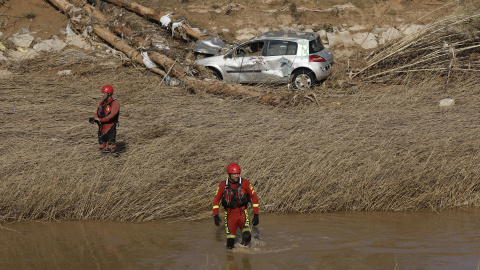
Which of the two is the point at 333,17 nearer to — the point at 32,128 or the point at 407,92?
the point at 407,92

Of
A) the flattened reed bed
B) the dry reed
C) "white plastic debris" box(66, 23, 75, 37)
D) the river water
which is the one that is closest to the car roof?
the dry reed

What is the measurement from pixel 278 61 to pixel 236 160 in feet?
18.0

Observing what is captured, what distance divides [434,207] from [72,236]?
20.9ft

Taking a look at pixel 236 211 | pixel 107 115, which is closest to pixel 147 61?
pixel 107 115

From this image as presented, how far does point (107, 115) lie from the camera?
383 inches

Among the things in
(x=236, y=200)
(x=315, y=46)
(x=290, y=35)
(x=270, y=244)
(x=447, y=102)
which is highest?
(x=290, y=35)

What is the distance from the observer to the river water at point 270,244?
7.34 metres

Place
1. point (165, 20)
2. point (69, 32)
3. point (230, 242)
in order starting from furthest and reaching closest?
point (69, 32), point (165, 20), point (230, 242)

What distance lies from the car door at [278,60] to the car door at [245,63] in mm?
208

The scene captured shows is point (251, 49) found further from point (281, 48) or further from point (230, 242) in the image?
point (230, 242)

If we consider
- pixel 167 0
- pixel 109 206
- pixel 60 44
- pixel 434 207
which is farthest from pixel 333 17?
pixel 109 206

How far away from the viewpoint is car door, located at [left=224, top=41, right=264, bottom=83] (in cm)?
1513

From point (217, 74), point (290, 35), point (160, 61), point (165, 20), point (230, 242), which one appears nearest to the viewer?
point (230, 242)

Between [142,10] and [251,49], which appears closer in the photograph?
[251,49]
